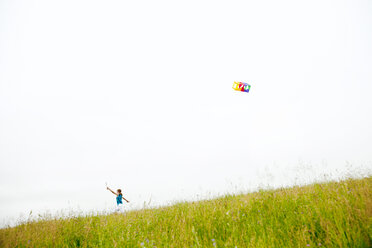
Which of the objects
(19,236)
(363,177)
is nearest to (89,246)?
(19,236)

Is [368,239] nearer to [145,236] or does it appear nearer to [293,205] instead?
[293,205]

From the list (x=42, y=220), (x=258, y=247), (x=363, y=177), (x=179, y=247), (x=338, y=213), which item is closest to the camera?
(x=258, y=247)

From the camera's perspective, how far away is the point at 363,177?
15.4ft

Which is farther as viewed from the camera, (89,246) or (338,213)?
(89,246)

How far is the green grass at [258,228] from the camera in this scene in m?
2.37

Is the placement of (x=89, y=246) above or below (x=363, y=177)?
below

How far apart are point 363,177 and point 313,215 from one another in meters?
2.81

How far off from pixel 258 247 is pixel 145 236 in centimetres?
191

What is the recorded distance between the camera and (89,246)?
3469mm

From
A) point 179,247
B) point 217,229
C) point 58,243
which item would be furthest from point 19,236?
point 217,229

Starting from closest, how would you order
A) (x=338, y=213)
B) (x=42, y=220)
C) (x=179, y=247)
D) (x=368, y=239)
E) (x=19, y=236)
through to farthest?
(x=368, y=239) < (x=338, y=213) < (x=179, y=247) < (x=19, y=236) < (x=42, y=220)

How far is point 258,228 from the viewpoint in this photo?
122 inches

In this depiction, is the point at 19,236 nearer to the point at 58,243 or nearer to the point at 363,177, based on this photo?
the point at 58,243

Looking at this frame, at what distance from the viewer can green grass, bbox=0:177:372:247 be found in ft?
Result: 7.79
